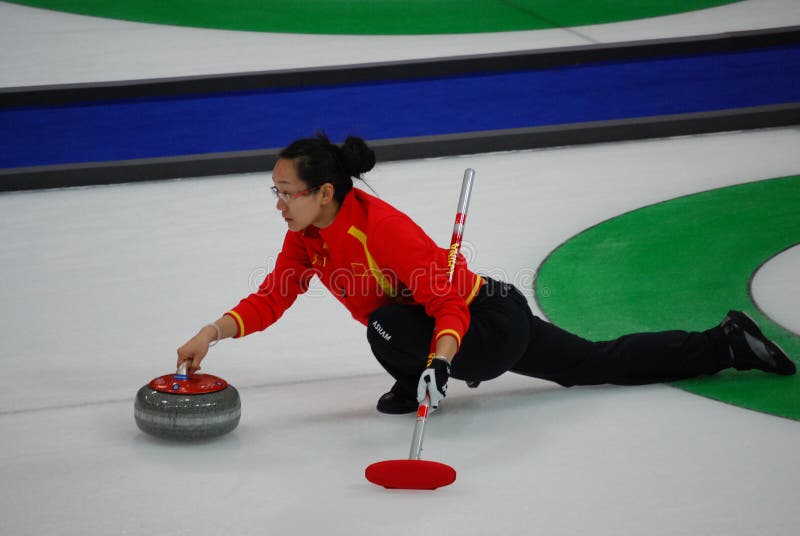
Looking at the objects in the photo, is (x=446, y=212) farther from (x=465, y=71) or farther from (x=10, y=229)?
(x=465, y=71)

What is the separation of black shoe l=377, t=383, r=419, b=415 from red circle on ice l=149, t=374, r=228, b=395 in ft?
1.69

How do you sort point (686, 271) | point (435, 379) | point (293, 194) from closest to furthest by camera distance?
point (435, 379) → point (293, 194) → point (686, 271)

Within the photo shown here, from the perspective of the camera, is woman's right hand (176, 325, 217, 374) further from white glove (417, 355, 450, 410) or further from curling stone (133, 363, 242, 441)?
white glove (417, 355, 450, 410)

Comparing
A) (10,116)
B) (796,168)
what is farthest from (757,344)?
(10,116)

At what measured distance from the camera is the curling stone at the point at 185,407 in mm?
2854

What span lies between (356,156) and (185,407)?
796mm

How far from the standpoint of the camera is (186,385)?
2871 millimetres

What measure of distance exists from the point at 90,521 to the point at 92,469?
307mm

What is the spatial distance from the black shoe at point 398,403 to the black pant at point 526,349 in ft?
0.14

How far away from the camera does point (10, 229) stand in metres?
4.93

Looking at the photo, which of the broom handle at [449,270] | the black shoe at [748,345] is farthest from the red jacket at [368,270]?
the black shoe at [748,345]

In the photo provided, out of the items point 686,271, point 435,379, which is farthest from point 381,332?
point 686,271

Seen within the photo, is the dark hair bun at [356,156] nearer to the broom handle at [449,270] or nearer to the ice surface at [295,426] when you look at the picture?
the broom handle at [449,270]

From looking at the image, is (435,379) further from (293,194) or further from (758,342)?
(758,342)
